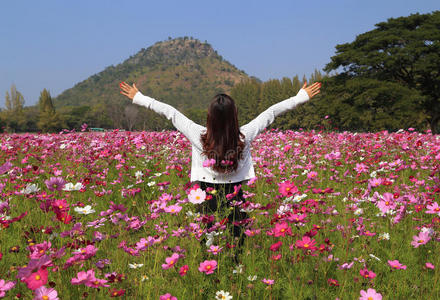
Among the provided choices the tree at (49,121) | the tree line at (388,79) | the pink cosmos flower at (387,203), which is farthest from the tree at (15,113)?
the pink cosmos flower at (387,203)

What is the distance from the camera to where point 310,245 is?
163 centimetres

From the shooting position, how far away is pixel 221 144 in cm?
270

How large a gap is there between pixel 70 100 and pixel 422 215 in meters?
218

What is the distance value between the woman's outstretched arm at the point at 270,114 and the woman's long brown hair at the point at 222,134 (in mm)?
196

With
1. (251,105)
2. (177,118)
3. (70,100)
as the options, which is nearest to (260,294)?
(177,118)

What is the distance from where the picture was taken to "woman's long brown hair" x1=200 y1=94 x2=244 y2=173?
2.69 metres

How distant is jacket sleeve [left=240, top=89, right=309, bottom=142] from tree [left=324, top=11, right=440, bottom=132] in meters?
26.5

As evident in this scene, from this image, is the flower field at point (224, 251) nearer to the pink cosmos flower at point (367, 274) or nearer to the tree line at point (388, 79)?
the pink cosmos flower at point (367, 274)

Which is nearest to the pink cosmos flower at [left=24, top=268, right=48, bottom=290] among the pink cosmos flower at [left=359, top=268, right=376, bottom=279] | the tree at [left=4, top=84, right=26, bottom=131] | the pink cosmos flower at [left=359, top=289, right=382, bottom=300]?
the pink cosmos flower at [left=359, top=289, right=382, bottom=300]

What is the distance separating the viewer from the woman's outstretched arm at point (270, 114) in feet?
9.55

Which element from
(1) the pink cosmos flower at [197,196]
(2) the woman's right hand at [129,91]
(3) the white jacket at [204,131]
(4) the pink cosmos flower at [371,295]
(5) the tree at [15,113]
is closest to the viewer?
(4) the pink cosmos flower at [371,295]

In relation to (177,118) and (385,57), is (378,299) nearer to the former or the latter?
(177,118)

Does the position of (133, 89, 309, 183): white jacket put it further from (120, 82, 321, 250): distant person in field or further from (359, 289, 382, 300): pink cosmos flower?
(359, 289, 382, 300): pink cosmos flower

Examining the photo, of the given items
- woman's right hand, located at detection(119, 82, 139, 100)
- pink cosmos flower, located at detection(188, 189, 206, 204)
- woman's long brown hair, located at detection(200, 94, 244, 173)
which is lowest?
pink cosmos flower, located at detection(188, 189, 206, 204)
